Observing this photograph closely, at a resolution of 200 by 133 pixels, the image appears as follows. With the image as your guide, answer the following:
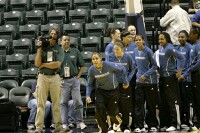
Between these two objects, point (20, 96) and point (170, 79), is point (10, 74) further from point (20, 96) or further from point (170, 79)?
point (170, 79)

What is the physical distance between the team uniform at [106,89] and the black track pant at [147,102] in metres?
0.51

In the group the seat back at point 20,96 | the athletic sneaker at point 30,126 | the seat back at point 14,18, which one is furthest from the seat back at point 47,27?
the athletic sneaker at point 30,126

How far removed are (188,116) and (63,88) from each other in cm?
249

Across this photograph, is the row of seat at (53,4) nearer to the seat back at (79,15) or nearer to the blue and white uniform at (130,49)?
the seat back at (79,15)

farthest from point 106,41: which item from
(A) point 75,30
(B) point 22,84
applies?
(B) point 22,84

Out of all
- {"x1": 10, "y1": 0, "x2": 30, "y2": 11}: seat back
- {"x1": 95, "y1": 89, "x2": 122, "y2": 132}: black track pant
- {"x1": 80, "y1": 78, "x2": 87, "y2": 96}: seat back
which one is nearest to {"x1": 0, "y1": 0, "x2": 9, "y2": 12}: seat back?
{"x1": 10, "y1": 0, "x2": 30, "y2": 11}: seat back

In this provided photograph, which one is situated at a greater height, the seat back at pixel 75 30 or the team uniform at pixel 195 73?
the seat back at pixel 75 30

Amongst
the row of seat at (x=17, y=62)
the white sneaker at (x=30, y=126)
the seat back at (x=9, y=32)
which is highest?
the seat back at (x=9, y=32)

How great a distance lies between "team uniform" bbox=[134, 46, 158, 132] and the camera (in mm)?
9258

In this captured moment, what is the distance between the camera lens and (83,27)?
510 inches

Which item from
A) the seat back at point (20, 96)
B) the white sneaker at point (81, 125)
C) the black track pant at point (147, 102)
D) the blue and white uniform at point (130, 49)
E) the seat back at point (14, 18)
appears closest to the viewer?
the black track pant at point (147, 102)

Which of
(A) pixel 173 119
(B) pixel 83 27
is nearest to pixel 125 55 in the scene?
(A) pixel 173 119

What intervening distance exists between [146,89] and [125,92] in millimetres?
405

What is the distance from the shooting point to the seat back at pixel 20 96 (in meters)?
10.8
